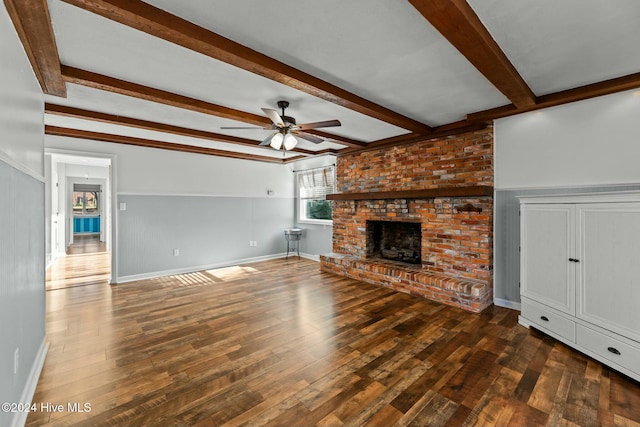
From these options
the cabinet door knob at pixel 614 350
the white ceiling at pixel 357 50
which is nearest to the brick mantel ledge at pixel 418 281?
the cabinet door knob at pixel 614 350

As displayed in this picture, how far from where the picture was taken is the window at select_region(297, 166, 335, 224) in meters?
6.18

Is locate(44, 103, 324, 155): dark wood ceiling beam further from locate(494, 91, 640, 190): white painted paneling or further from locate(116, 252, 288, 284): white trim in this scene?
locate(494, 91, 640, 190): white painted paneling

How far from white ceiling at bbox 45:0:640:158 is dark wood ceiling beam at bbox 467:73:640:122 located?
0.08 m

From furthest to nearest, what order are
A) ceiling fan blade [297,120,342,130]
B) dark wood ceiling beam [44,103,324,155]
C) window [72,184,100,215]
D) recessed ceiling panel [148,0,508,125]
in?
window [72,184,100,215]
dark wood ceiling beam [44,103,324,155]
ceiling fan blade [297,120,342,130]
recessed ceiling panel [148,0,508,125]

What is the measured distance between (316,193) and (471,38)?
194 inches

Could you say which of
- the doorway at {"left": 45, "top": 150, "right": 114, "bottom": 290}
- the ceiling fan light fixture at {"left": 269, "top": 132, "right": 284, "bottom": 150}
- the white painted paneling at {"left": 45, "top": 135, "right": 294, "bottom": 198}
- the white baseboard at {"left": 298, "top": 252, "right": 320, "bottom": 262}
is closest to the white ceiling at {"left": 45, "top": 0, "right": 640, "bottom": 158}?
the ceiling fan light fixture at {"left": 269, "top": 132, "right": 284, "bottom": 150}

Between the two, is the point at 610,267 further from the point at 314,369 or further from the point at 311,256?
the point at 311,256

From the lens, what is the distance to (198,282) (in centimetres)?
478

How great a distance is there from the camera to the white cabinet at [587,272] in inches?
84.6

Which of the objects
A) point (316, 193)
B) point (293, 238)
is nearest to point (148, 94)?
point (316, 193)

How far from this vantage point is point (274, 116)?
287 centimetres

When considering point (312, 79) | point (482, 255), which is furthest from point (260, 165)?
point (482, 255)

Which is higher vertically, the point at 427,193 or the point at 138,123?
the point at 138,123

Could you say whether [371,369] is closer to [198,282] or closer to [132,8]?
[132,8]
